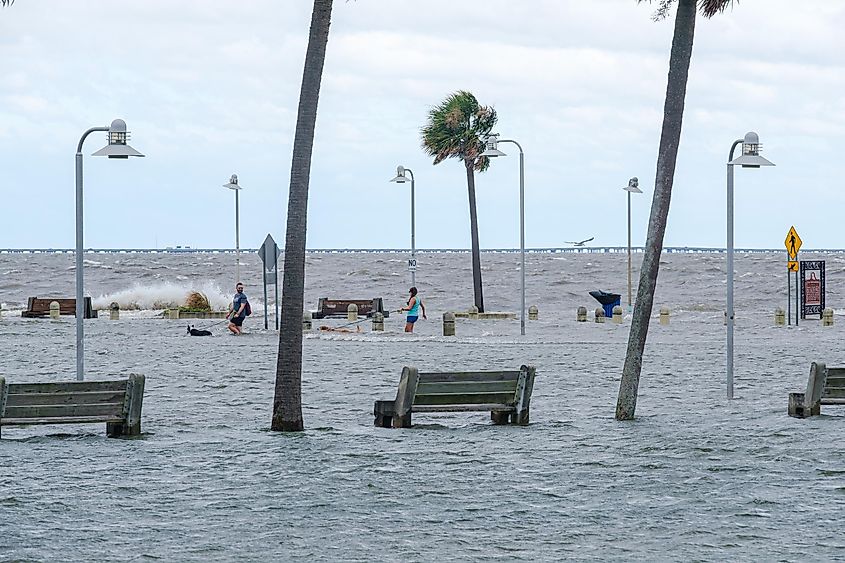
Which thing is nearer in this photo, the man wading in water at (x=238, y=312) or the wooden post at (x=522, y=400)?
the wooden post at (x=522, y=400)

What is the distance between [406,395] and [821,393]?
5.31 meters

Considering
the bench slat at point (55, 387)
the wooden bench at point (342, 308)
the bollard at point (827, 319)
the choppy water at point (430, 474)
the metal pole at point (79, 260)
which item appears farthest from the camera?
the wooden bench at point (342, 308)

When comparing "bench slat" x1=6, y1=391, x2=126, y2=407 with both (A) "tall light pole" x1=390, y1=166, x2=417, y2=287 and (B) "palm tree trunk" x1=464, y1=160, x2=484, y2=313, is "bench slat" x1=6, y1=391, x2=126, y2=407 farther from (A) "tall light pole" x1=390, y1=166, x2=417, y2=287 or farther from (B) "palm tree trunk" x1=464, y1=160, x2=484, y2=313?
(B) "palm tree trunk" x1=464, y1=160, x2=484, y2=313

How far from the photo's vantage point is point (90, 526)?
10.3m

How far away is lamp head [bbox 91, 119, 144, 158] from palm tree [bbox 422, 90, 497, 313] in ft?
123

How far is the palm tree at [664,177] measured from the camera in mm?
17578

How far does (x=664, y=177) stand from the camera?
57.8ft

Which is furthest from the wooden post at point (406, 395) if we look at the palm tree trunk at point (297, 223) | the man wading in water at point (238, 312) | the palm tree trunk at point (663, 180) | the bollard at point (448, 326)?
the man wading in water at point (238, 312)

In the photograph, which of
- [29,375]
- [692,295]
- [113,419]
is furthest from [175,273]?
[113,419]

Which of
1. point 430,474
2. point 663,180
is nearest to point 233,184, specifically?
point 663,180

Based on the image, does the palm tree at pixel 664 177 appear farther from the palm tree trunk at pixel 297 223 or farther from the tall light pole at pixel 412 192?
the tall light pole at pixel 412 192

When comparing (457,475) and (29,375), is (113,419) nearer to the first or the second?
(457,475)

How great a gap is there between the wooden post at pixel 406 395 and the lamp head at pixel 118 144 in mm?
6442

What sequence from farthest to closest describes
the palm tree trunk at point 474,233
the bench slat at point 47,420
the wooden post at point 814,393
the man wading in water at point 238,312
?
the palm tree trunk at point 474,233 → the man wading in water at point 238,312 → the wooden post at point 814,393 → the bench slat at point 47,420
